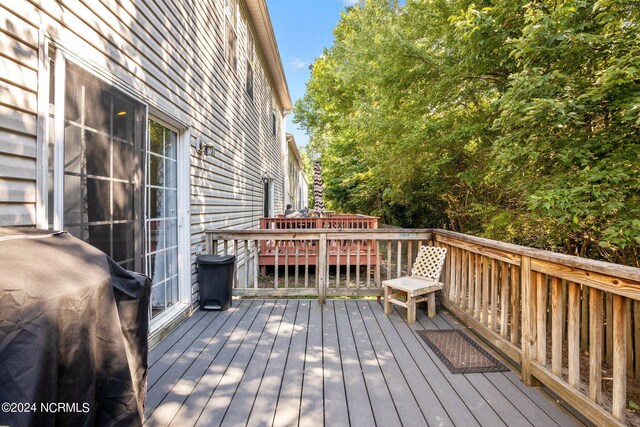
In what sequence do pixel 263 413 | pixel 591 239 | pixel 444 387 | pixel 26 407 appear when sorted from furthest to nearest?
pixel 591 239 → pixel 444 387 → pixel 263 413 → pixel 26 407

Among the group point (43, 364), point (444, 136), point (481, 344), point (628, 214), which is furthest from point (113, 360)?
point (444, 136)

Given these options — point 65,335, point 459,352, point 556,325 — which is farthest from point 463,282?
point 65,335

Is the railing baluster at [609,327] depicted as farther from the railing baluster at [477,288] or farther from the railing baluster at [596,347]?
the railing baluster at [596,347]

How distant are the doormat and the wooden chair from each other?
1.27 ft

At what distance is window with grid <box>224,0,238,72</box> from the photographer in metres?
5.61

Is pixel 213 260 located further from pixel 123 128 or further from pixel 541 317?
pixel 541 317

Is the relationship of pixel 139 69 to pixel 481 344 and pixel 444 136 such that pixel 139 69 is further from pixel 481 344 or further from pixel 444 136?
pixel 444 136

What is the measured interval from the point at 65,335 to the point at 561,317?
9.22 ft

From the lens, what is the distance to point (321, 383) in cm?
236

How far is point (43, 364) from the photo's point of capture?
106 centimetres

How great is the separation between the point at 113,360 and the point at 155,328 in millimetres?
1970

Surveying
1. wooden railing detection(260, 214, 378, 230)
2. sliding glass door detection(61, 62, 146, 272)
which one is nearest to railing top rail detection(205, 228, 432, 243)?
sliding glass door detection(61, 62, 146, 272)

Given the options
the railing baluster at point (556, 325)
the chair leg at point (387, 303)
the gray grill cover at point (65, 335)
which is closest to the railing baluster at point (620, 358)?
the railing baluster at point (556, 325)

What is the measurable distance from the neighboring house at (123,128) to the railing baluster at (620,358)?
3.27 meters
